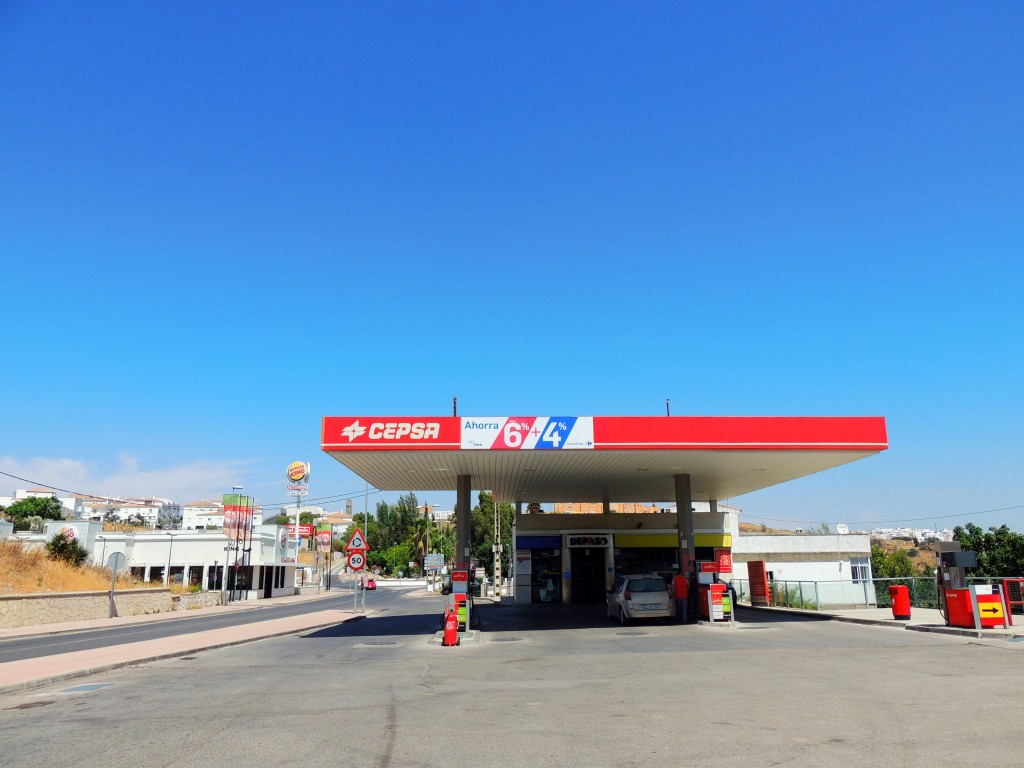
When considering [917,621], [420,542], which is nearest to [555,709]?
[917,621]

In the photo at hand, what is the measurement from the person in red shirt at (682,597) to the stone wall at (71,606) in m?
27.1

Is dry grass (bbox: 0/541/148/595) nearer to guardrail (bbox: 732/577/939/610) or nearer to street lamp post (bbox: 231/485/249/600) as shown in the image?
street lamp post (bbox: 231/485/249/600)

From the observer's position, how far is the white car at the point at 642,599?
22156 millimetres

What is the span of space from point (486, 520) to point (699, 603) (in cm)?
6797

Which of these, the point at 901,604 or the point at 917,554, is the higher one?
the point at 917,554

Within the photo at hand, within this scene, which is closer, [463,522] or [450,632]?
[450,632]

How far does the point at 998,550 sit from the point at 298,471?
72.0m

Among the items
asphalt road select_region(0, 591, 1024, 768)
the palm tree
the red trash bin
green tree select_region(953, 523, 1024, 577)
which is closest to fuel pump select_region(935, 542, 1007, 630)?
asphalt road select_region(0, 591, 1024, 768)

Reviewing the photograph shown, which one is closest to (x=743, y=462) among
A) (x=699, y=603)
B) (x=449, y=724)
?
(x=699, y=603)

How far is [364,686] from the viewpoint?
11.1m

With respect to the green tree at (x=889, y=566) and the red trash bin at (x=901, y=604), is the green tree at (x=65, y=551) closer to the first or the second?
the red trash bin at (x=901, y=604)

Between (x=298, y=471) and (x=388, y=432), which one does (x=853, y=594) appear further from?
(x=298, y=471)

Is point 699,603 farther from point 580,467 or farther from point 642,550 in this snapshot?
point 642,550

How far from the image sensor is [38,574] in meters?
38.1
